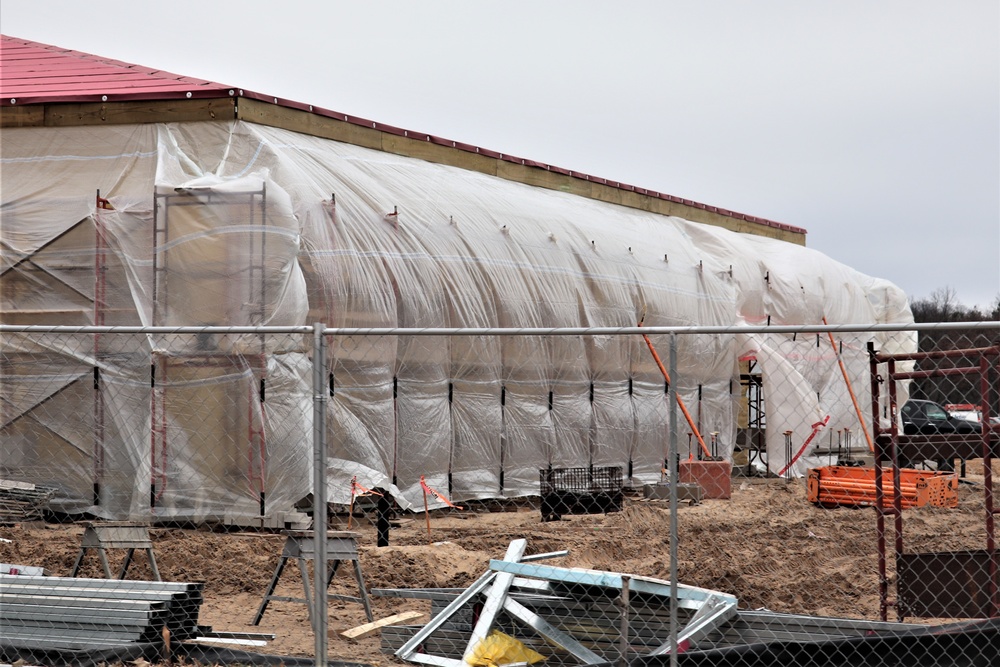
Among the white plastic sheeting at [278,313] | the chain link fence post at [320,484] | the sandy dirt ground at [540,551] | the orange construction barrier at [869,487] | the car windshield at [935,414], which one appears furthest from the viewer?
the car windshield at [935,414]

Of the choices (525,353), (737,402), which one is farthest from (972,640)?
(737,402)

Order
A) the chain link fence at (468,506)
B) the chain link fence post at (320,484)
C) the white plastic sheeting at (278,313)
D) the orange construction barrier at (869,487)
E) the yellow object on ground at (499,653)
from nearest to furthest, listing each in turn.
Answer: the chain link fence post at (320,484) < the yellow object on ground at (499,653) < the chain link fence at (468,506) < the white plastic sheeting at (278,313) < the orange construction barrier at (869,487)

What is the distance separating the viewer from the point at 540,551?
13.4 metres

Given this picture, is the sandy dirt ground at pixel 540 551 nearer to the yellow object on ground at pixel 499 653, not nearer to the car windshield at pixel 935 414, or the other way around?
the yellow object on ground at pixel 499 653

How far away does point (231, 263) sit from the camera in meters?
14.8

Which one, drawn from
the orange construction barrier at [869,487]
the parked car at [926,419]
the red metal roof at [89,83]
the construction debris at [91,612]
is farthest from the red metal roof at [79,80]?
the parked car at [926,419]

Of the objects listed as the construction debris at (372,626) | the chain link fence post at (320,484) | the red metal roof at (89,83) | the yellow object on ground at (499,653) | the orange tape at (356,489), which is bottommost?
the construction debris at (372,626)

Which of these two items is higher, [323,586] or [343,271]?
[343,271]

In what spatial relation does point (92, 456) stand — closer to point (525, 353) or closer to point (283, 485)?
point (283, 485)

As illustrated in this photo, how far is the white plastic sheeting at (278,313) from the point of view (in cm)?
1454

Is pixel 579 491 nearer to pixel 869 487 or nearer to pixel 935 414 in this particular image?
pixel 869 487

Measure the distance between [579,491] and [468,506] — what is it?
201cm

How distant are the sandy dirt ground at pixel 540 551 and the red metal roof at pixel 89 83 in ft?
20.2

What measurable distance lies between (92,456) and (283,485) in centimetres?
265
